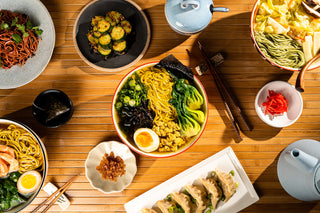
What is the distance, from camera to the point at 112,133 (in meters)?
2.19

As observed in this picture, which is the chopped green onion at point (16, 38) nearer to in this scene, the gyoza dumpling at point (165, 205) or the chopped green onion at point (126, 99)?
the chopped green onion at point (126, 99)

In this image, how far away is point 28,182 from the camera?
6.57ft

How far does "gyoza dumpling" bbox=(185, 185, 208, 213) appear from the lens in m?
2.08

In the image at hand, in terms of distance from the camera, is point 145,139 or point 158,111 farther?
point 158,111

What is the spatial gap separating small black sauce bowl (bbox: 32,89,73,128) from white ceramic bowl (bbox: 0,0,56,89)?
18cm

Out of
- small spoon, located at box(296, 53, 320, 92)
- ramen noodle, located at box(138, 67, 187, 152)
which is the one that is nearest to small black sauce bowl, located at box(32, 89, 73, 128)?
ramen noodle, located at box(138, 67, 187, 152)

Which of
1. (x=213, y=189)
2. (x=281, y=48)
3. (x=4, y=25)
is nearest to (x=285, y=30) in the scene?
(x=281, y=48)

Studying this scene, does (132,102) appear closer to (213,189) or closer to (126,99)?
(126,99)

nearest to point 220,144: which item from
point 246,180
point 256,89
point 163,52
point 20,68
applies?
point 246,180

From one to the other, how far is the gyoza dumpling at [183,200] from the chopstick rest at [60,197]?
93cm

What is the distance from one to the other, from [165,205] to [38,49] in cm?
170

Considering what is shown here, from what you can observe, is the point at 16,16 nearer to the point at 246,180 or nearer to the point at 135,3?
the point at 135,3

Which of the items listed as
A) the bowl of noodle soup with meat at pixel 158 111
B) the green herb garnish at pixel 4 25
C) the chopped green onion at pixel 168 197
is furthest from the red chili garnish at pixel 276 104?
the green herb garnish at pixel 4 25

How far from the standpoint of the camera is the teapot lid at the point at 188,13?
1780 millimetres
